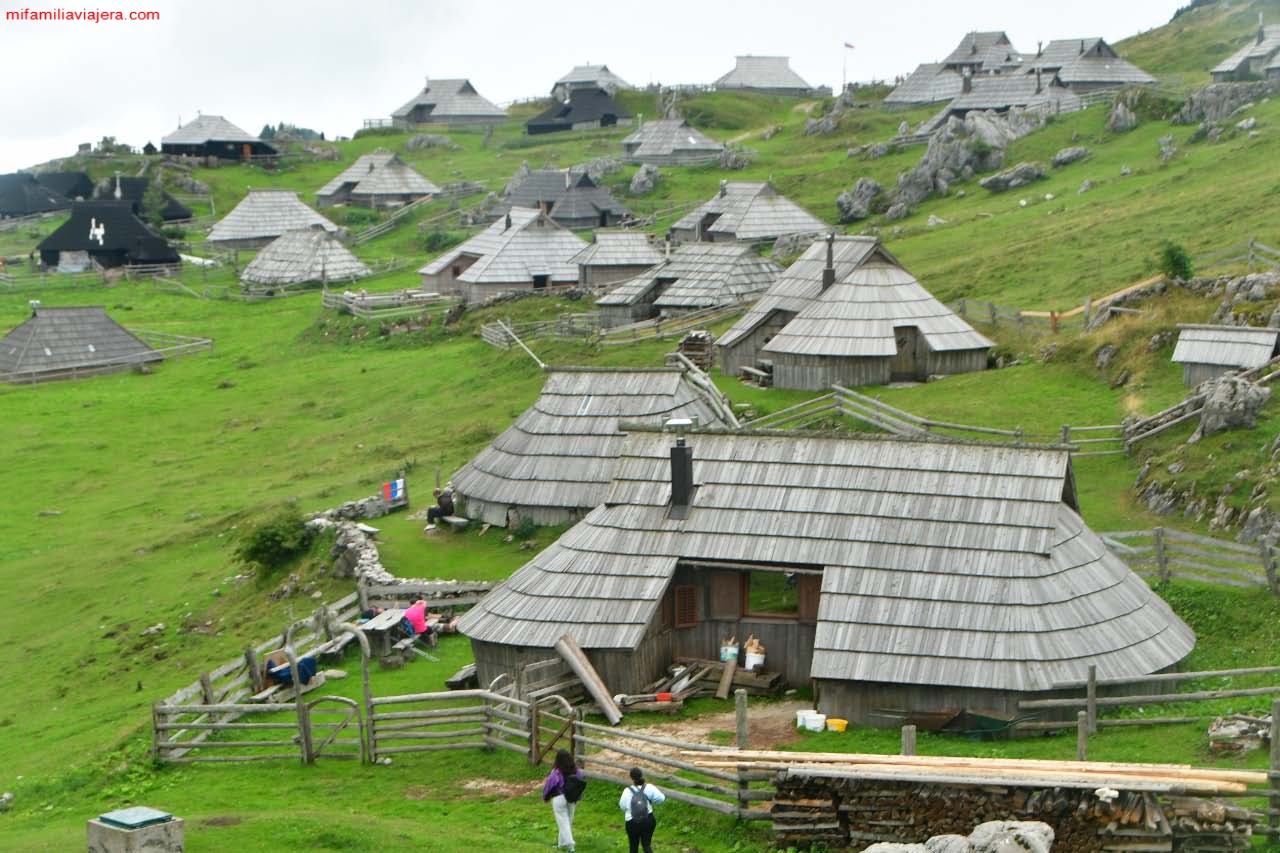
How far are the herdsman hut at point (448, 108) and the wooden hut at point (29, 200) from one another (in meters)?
33.5

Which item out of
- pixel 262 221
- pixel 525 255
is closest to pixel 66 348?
pixel 525 255

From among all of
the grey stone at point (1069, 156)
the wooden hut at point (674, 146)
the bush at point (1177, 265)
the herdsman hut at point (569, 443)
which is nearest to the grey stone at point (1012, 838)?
the herdsman hut at point (569, 443)

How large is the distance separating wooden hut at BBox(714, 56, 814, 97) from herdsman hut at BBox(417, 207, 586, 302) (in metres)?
62.9

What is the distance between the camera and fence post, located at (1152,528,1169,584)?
83.0 ft

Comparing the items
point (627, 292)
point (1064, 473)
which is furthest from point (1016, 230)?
point (1064, 473)

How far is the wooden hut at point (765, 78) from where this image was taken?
432 feet

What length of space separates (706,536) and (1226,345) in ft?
50.6

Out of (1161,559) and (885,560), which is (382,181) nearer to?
(1161,559)

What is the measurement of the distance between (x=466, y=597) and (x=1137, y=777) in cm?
1576

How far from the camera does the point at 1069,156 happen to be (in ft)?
233

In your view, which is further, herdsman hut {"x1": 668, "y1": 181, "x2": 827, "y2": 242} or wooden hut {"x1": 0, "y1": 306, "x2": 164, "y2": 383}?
herdsman hut {"x1": 668, "y1": 181, "x2": 827, "y2": 242}

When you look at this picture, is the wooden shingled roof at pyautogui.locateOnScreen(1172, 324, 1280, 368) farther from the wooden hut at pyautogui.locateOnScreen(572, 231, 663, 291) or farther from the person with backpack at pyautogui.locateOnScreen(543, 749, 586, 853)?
the wooden hut at pyautogui.locateOnScreen(572, 231, 663, 291)

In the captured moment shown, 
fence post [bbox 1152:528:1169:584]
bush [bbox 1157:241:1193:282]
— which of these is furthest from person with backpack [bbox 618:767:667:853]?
bush [bbox 1157:241:1193:282]

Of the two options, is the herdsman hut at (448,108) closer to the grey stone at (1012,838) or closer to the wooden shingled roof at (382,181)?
the wooden shingled roof at (382,181)
